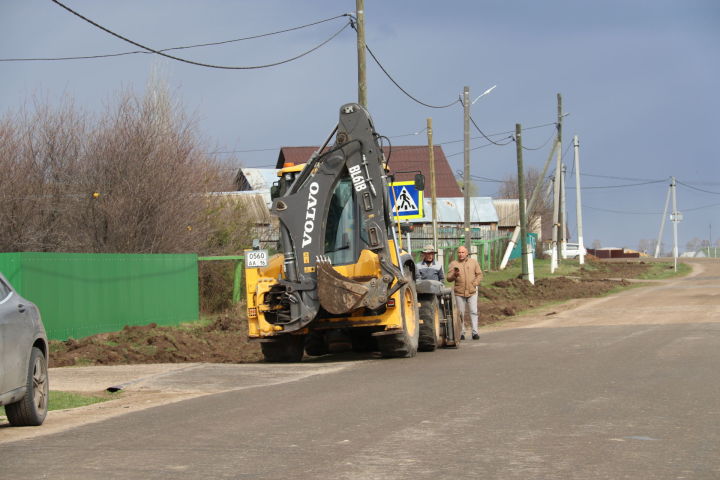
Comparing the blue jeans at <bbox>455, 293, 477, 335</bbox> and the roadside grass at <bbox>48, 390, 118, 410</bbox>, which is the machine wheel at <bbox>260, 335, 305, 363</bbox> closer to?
the roadside grass at <bbox>48, 390, 118, 410</bbox>

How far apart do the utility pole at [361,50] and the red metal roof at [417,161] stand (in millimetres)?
42895

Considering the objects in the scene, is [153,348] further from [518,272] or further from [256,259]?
[518,272]

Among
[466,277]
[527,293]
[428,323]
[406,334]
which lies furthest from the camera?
[527,293]

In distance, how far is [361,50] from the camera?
2500cm

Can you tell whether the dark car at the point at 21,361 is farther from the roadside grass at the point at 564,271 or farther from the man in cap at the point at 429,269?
the roadside grass at the point at 564,271

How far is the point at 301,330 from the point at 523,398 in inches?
236

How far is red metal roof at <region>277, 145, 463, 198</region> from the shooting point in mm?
70000

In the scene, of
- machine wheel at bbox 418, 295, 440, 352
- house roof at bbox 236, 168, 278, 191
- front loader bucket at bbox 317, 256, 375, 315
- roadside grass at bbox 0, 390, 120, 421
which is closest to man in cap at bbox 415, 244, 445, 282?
machine wheel at bbox 418, 295, 440, 352

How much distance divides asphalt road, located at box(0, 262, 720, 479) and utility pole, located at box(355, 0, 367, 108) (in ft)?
33.8

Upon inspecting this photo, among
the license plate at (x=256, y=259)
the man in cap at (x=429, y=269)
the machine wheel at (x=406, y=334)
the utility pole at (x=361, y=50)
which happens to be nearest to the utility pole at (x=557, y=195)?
the utility pole at (x=361, y=50)

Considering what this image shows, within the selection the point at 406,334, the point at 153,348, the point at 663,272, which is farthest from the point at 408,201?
the point at 663,272

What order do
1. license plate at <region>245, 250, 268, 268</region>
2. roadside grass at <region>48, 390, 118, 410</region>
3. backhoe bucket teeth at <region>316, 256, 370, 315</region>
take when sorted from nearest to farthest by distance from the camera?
roadside grass at <region>48, 390, 118, 410</region> < backhoe bucket teeth at <region>316, 256, 370, 315</region> < license plate at <region>245, 250, 268, 268</region>

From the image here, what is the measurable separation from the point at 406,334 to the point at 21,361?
7648 mm

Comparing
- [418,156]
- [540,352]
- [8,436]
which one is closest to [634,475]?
[8,436]
